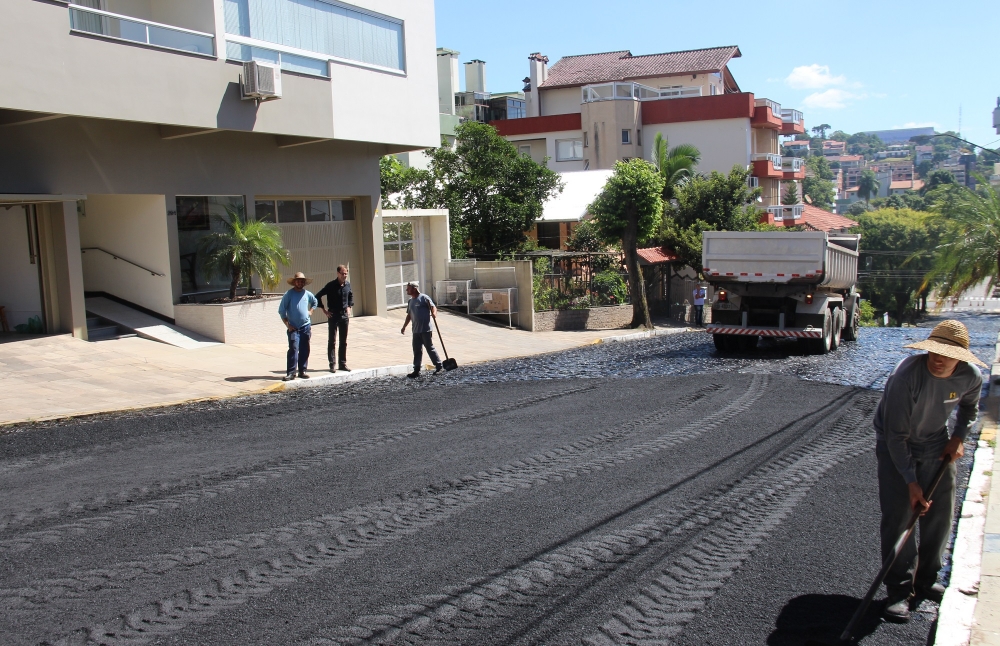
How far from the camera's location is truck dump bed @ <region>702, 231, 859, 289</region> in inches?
681

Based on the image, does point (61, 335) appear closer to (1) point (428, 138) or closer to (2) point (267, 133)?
(2) point (267, 133)

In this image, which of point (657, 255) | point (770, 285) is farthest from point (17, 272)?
point (657, 255)

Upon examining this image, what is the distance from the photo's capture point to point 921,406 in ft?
16.1

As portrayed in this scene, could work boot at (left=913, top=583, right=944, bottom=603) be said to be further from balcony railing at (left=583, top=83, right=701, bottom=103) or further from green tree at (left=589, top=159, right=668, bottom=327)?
balcony railing at (left=583, top=83, right=701, bottom=103)

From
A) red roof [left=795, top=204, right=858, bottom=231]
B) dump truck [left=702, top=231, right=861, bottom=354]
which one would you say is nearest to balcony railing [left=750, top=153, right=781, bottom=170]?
red roof [left=795, top=204, right=858, bottom=231]

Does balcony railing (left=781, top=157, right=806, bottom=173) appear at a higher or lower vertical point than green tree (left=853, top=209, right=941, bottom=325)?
higher

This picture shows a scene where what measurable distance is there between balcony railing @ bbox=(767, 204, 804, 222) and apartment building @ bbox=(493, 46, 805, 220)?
0.91 m

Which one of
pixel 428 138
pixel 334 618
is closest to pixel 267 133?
pixel 428 138

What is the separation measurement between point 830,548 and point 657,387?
6529 mm

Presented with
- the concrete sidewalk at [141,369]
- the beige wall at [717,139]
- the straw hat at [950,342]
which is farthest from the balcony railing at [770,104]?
the straw hat at [950,342]

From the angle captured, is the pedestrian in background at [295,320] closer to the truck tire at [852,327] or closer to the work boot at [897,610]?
the work boot at [897,610]

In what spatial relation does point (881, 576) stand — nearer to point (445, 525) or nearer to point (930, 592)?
point (930, 592)

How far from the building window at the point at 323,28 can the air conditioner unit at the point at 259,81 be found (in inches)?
42.2

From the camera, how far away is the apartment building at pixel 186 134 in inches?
534
